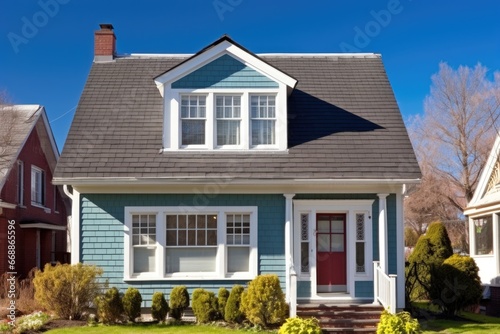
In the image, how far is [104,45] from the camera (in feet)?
67.7

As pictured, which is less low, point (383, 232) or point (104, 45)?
point (104, 45)

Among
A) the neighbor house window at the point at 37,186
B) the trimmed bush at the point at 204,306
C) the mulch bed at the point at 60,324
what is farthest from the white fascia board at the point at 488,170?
the neighbor house window at the point at 37,186

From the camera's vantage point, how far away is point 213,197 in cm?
1675

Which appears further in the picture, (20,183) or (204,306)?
(20,183)

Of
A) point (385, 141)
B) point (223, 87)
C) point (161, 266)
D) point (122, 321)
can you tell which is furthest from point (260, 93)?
point (122, 321)

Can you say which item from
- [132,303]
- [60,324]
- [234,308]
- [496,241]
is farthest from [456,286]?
[60,324]

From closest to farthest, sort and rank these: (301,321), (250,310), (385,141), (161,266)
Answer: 1. (301,321)
2. (250,310)
3. (161,266)
4. (385,141)

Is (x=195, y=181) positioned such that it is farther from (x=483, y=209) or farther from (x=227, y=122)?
(x=483, y=209)

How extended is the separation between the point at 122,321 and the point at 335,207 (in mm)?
5995

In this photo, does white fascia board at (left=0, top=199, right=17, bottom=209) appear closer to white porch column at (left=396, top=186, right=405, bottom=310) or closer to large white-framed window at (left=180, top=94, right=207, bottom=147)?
large white-framed window at (left=180, top=94, right=207, bottom=147)

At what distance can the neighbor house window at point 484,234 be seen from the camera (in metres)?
22.5

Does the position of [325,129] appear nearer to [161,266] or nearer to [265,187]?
[265,187]

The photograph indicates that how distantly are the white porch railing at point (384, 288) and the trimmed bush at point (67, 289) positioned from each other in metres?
6.76

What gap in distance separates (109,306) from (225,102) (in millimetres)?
6047
